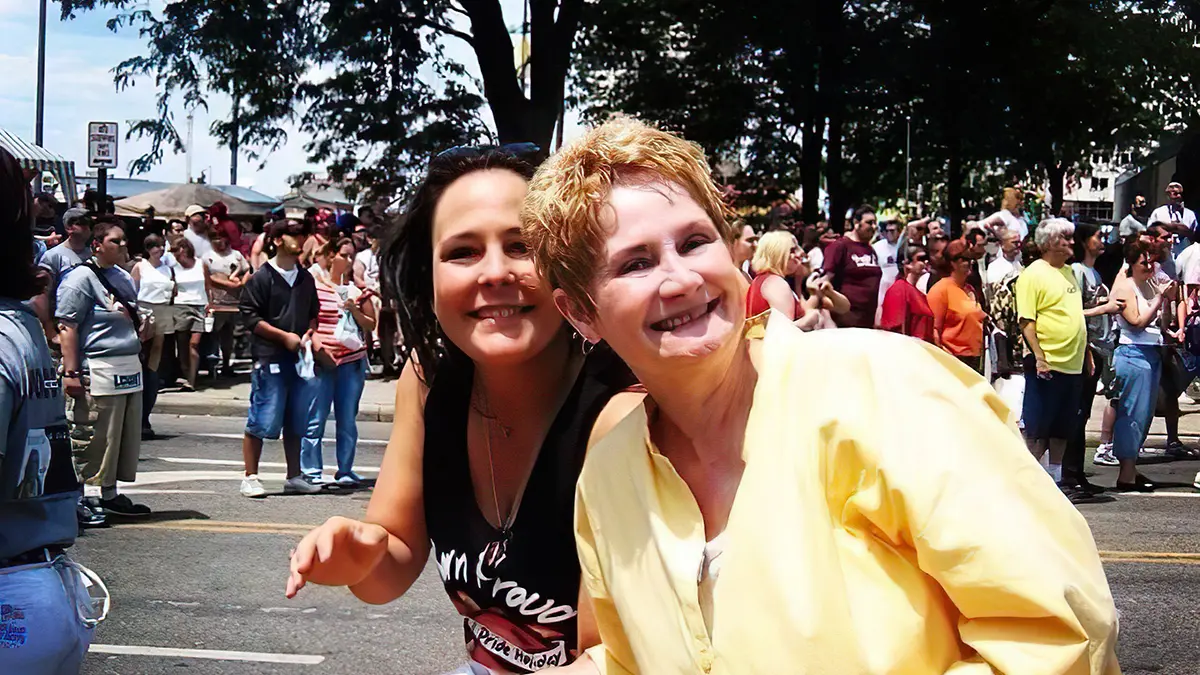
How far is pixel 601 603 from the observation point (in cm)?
214

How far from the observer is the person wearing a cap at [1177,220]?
1648 centimetres

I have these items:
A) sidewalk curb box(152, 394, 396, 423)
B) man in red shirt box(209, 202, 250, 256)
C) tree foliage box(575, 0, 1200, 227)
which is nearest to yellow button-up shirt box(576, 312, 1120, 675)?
sidewalk curb box(152, 394, 396, 423)

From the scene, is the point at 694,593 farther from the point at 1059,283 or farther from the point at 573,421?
the point at 1059,283

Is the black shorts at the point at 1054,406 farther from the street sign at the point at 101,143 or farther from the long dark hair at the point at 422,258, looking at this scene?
the street sign at the point at 101,143

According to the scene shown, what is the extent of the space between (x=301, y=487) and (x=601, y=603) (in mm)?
8113

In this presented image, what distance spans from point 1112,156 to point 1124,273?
13.0m

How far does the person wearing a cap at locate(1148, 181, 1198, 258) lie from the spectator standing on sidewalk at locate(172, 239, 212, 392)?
11.3 m

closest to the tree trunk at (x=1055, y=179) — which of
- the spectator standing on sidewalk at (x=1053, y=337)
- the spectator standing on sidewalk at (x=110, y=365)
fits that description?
the spectator standing on sidewalk at (x=1053, y=337)

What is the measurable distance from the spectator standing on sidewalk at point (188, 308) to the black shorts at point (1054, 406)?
31.1 feet

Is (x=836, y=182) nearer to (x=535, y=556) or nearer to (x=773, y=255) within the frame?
(x=773, y=255)

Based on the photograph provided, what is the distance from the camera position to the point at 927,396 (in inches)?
67.9

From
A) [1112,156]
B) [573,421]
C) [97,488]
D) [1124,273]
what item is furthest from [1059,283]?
[1112,156]

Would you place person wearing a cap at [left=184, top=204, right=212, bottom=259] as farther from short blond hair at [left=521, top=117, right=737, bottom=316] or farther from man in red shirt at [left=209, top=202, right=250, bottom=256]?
short blond hair at [left=521, top=117, right=737, bottom=316]

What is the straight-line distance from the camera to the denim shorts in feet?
31.8
